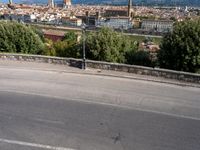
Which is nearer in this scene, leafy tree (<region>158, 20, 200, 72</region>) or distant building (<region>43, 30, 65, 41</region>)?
leafy tree (<region>158, 20, 200, 72</region>)

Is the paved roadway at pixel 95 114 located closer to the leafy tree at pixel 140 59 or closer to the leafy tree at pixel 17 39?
the leafy tree at pixel 140 59

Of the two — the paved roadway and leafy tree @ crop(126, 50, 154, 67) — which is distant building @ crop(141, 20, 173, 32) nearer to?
leafy tree @ crop(126, 50, 154, 67)

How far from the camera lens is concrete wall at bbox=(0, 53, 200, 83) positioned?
16.2 metres

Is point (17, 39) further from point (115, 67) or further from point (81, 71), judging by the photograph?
point (115, 67)

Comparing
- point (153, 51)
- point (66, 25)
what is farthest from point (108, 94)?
point (66, 25)

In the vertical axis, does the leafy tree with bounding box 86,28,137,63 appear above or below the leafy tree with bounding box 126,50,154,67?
above

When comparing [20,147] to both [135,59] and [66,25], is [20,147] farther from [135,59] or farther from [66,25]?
[66,25]

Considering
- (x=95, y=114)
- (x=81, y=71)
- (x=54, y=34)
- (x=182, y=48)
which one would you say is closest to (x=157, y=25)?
(x=54, y=34)

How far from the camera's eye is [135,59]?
743 inches

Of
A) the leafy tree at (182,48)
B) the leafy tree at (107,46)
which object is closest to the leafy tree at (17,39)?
the leafy tree at (107,46)

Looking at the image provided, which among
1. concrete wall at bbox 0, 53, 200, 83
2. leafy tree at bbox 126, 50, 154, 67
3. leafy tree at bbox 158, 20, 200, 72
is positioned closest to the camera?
concrete wall at bbox 0, 53, 200, 83

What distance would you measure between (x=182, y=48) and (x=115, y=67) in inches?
121

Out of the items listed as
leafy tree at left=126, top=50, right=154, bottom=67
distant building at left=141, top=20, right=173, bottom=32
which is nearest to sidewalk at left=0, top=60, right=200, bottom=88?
leafy tree at left=126, top=50, right=154, bottom=67

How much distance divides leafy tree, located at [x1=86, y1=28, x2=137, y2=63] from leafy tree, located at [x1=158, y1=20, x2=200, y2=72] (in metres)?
2.02
